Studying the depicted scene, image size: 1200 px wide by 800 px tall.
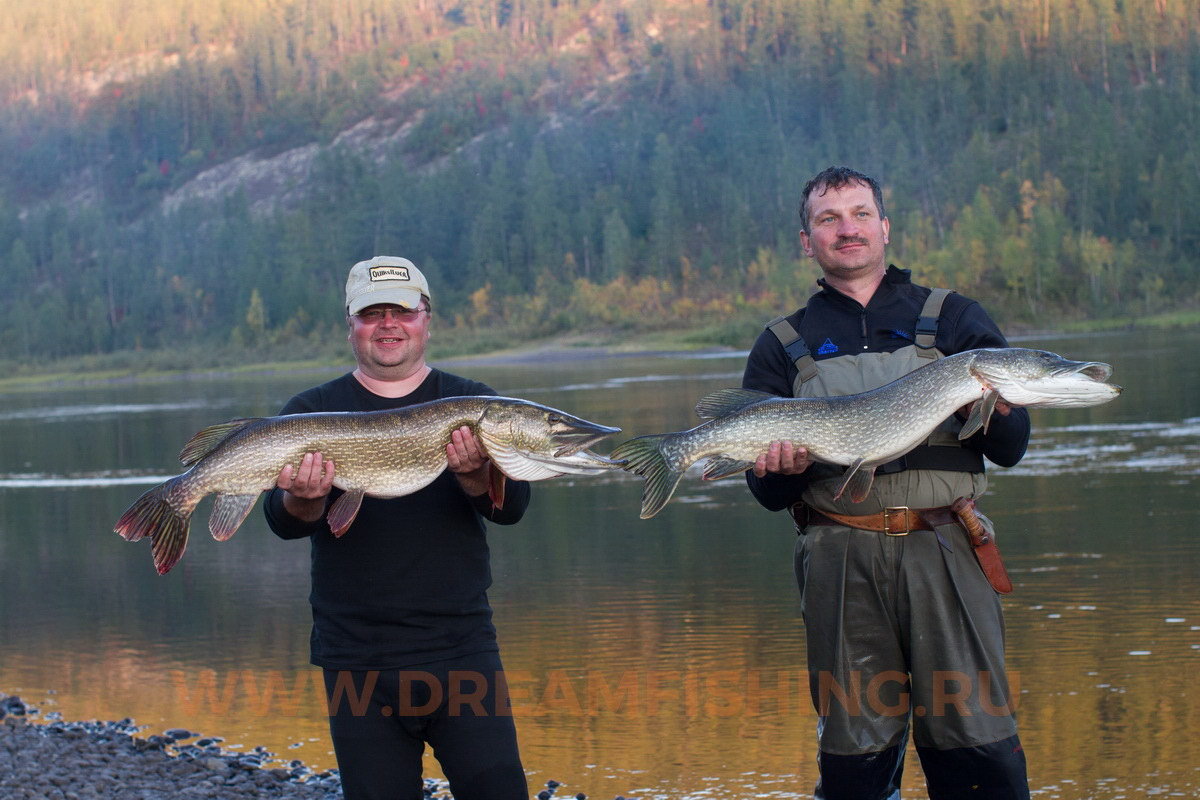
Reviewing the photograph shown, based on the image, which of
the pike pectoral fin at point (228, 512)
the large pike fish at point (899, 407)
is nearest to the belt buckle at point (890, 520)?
the large pike fish at point (899, 407)

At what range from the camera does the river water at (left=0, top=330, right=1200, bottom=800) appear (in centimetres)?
712

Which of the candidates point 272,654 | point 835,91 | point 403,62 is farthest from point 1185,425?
point 403,62

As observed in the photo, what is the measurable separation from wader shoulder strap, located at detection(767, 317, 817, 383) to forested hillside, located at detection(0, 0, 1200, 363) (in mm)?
59288

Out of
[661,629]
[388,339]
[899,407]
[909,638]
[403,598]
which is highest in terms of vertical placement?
[388,339]

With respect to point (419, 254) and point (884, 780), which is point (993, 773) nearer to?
point (884, 780)

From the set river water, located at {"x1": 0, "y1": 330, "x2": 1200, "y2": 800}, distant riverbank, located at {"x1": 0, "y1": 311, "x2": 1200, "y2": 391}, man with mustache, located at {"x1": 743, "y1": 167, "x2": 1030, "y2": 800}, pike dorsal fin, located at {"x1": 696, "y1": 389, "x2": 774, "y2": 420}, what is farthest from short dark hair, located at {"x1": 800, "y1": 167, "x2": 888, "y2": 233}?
distant riverbank, located at {"x1": 0, "y1": 311, "x2": 1200, "y2": 391}

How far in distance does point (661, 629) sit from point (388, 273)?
592cm

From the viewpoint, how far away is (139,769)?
23.2ft

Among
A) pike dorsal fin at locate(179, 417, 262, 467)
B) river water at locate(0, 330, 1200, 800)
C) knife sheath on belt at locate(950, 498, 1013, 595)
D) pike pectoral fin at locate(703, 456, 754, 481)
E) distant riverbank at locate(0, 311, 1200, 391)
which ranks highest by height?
distant riverbank at locate(0, 311, 1200, 391)

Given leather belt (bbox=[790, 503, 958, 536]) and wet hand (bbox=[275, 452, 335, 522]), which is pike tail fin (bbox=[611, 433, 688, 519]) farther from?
wet hand (bbox=[275, 452, 335, 522])

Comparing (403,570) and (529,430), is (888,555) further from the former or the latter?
(403,570)

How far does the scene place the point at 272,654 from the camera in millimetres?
9945

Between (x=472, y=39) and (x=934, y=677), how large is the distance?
177001mm

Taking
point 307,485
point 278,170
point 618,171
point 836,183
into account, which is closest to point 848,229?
point 836,183
